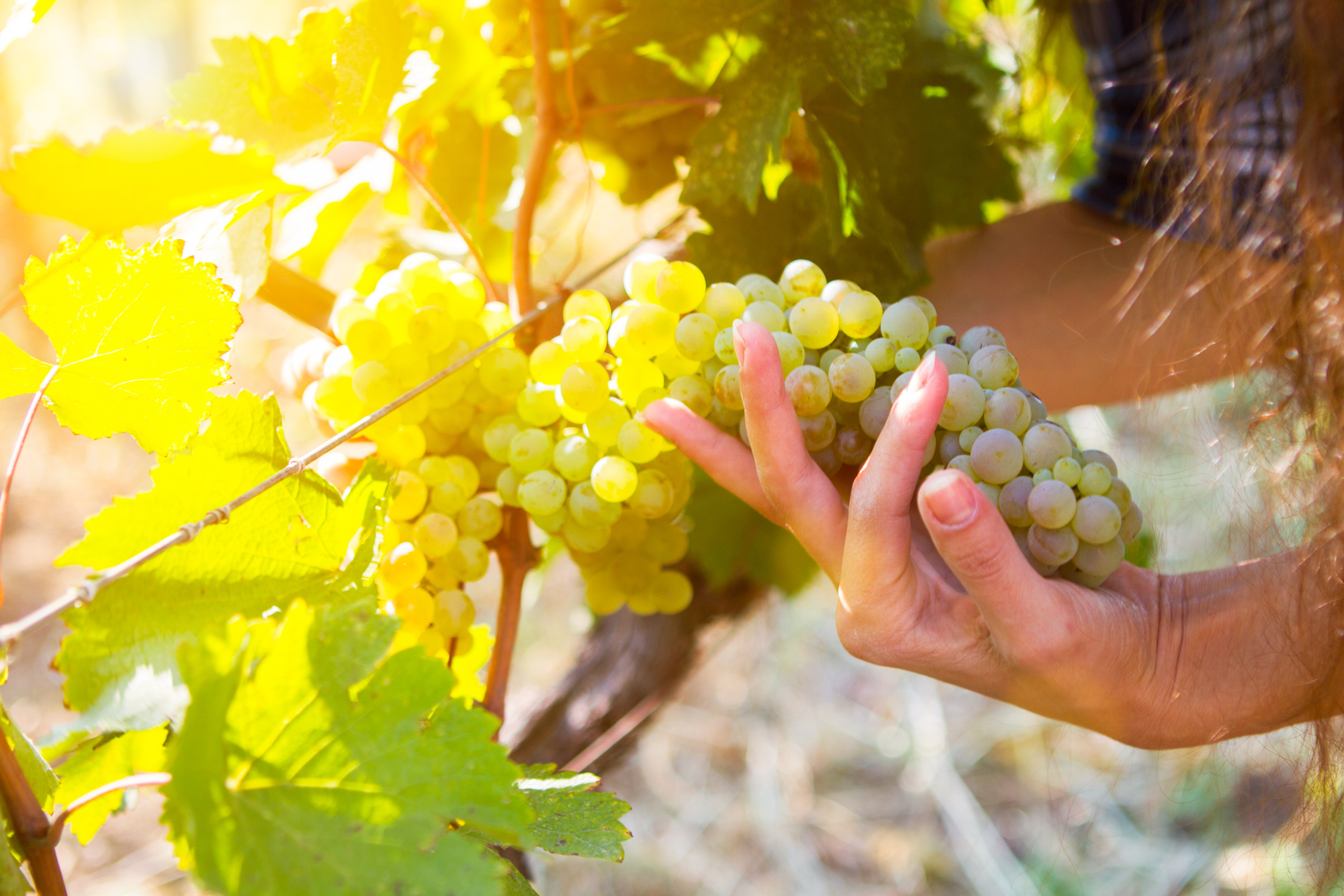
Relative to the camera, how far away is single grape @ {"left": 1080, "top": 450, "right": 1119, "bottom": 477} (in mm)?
429

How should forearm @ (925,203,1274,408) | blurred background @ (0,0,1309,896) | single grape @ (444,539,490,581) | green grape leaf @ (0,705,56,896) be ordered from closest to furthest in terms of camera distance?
green grape leaf @ (0,705,56,896)
single grape @ (444,539,490,581)
forearm @ (925,203,1274,408)
blurred background @ (0,0,1309,896)

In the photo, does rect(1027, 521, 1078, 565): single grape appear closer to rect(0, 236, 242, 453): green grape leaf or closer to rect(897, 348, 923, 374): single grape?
rect(897, 348, 923, 374): single grape

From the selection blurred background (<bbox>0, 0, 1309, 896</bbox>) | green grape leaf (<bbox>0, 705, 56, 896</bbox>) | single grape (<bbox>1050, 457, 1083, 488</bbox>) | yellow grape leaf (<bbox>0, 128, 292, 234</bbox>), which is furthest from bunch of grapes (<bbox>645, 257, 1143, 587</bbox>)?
blurred background (<bbox>0, 0, 1309, 896</bbox>)

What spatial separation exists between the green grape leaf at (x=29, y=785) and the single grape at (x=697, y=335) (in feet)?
1.06

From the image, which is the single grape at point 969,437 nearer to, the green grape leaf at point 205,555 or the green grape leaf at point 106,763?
the green grape leaf at point 205,555

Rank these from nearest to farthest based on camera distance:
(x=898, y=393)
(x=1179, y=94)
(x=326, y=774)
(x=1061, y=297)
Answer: (x=326, y=774) < (x=898, y=393) < (x=1179, y=94) < (x=1061, y=297)

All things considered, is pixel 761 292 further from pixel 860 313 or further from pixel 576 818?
pixel 576 818

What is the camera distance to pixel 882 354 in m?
0.43

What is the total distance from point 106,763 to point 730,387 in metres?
0.33

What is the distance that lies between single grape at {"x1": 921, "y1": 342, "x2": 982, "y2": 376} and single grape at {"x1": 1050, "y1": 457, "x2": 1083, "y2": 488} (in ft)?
0.18

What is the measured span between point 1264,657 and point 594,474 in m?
0.40

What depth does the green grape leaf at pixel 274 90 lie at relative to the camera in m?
0.48

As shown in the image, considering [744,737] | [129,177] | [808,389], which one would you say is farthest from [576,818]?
[744,737]

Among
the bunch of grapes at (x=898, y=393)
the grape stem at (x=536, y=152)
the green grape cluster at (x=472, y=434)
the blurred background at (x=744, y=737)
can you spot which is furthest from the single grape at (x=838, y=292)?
the blurred background at (x=744, y=737)
